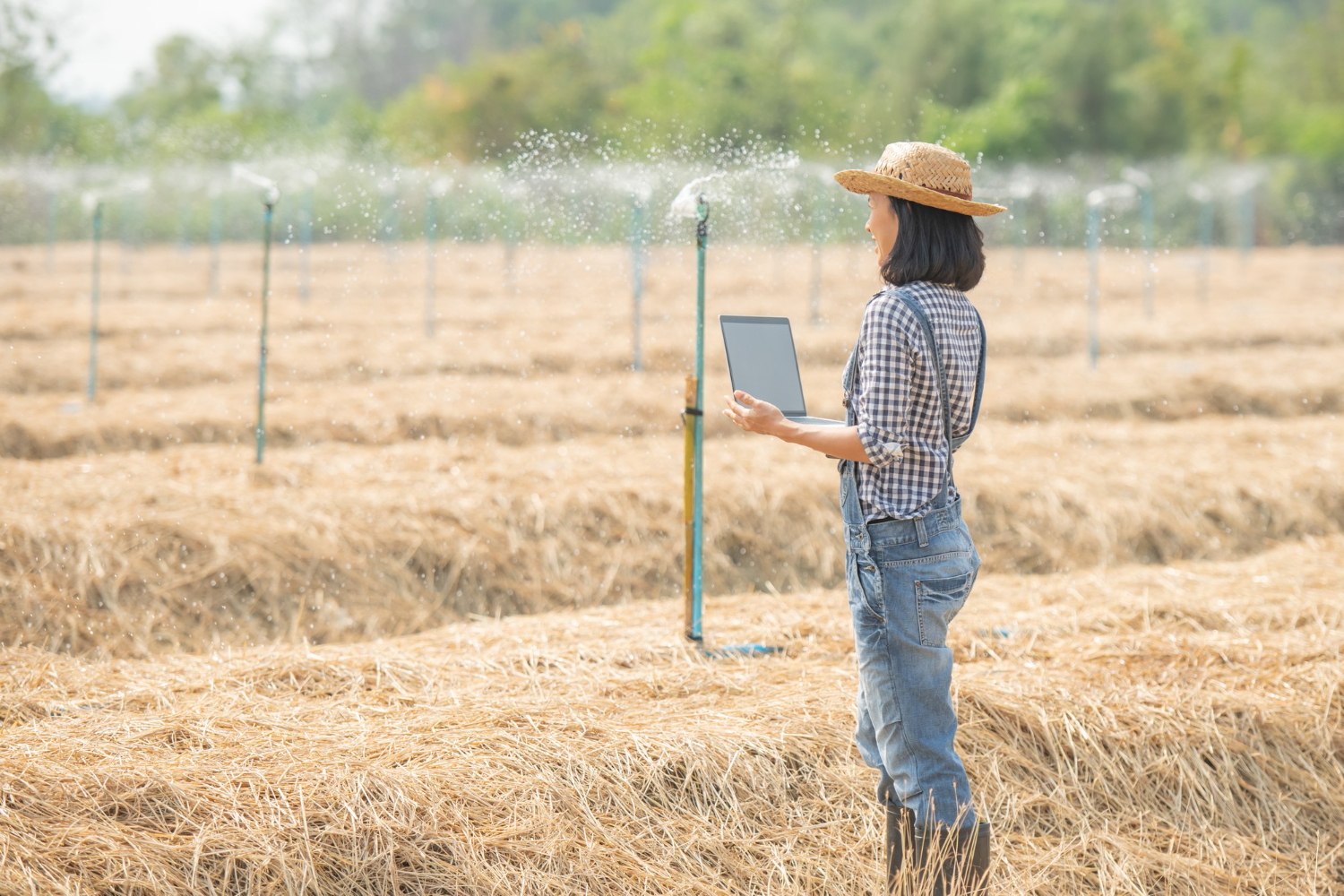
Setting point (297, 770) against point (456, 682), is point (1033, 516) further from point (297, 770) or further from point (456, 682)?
point (297, 770)

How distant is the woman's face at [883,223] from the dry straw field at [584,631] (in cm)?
148

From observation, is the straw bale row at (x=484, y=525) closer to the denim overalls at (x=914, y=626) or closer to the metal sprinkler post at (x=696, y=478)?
the metal sprinkler post at (x=696, y=478)

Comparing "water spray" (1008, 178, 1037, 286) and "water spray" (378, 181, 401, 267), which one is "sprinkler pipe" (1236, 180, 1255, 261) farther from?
"water spray" (378, 181, 401, 267)

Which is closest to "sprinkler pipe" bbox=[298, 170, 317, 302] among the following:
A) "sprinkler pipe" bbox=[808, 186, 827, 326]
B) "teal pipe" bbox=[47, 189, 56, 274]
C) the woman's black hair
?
"teal pipe" bbox=[47, 189, 56, 274]

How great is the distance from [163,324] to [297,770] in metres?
10.4

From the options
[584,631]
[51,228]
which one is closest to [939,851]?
[584,631]

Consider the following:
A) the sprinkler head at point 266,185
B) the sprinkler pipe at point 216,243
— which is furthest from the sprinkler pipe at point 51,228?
the sprinkler head at point 266,185

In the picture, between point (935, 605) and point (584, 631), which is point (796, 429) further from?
point (584, 631)

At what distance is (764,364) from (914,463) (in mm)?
410

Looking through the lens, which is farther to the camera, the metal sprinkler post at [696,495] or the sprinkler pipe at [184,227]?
the sprinkler pipe at [184,227]

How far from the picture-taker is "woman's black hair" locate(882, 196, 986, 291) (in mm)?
2271

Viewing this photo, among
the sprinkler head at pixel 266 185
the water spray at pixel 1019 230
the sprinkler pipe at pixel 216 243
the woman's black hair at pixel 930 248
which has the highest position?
the water spray at pixel 1019 230

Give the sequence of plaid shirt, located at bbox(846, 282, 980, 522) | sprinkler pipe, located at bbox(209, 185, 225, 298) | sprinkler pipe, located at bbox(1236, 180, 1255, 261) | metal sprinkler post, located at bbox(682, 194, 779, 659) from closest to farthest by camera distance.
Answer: plaid shirt, located at bbox(846, 282, 980, 522) → metal sprinkler post, located at bbox(682, 194, 779, 659) → sprinkler pipe, located at bbox(209, 185, 225, 298) → sprinkler pipe, located at bbox(1236, 180, 1255, 261)

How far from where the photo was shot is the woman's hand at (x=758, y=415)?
231 centimetres
